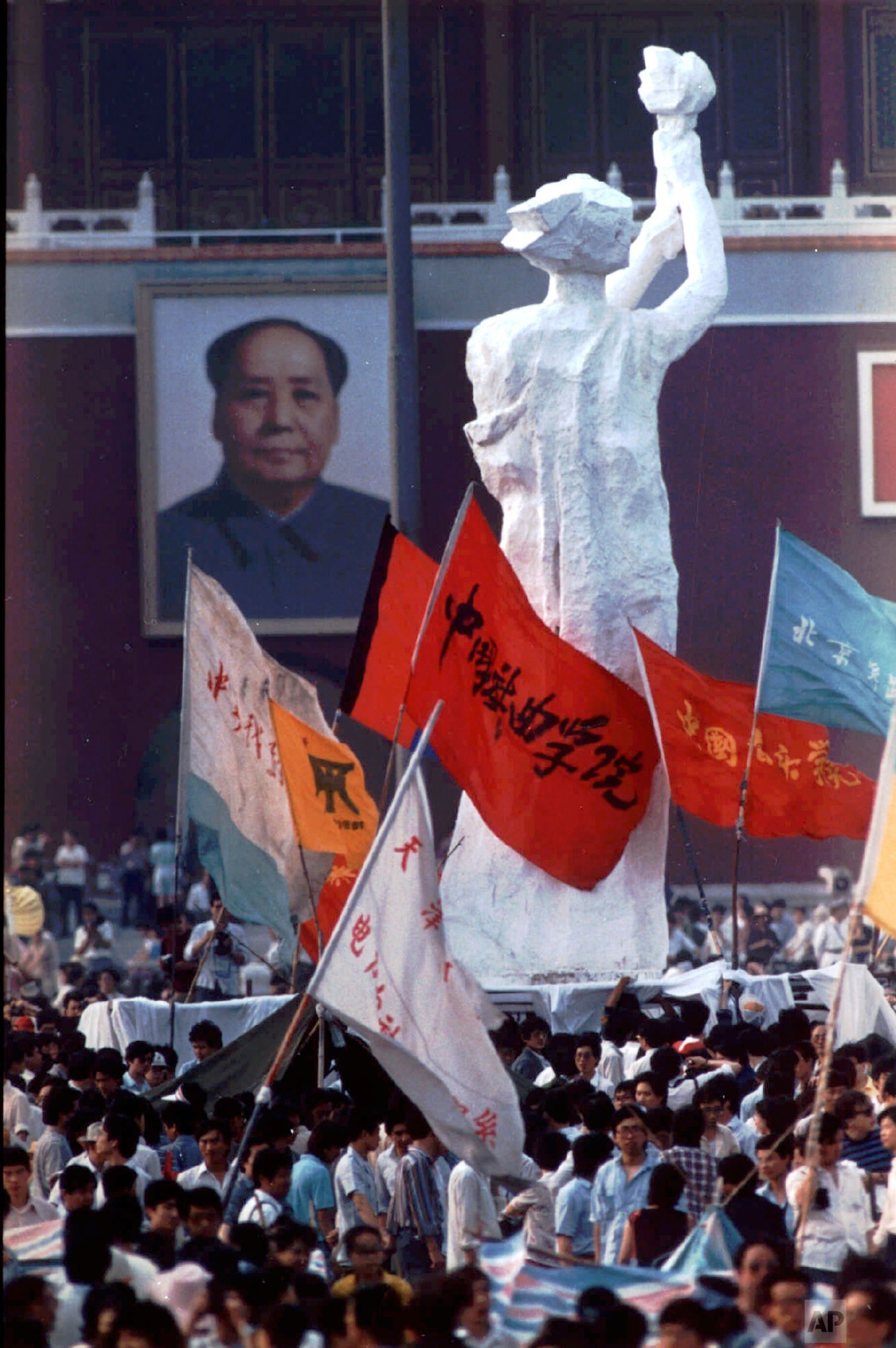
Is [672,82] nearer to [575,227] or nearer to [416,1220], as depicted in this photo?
[575,227]

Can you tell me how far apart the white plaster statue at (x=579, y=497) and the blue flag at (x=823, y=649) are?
1.64m

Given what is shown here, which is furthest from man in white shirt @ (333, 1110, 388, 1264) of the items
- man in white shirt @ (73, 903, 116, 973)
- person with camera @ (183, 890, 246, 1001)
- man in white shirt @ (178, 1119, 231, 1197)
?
man in white shirt @ (73, 903, 116, 973)

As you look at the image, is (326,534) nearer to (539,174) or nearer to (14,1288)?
(539,174)

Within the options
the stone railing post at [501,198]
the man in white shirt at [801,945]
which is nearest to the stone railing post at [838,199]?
the stone railing post at [501,198]

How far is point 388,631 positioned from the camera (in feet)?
35.2

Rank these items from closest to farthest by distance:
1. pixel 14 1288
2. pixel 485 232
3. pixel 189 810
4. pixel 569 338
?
pixel 14 1288
pixel 189 810
pixel 569 338
pixel 485 232

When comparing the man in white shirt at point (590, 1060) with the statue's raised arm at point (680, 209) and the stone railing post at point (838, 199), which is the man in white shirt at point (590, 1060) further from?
the stone railing post at point (838, 199)

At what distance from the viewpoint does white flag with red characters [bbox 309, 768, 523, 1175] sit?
6629mm

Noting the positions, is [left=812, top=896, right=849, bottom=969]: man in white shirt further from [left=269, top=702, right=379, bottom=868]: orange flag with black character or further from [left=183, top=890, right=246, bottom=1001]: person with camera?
[left=269, top=702, right=379, bottom=868]: orange flag with black character

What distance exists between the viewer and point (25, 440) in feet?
76.1

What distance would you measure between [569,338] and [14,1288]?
834 centimetres

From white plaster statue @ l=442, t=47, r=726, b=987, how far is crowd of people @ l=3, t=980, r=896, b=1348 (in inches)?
97.7

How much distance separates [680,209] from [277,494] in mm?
9994

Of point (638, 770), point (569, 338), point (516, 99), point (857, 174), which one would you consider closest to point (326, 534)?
point (516, 99)
